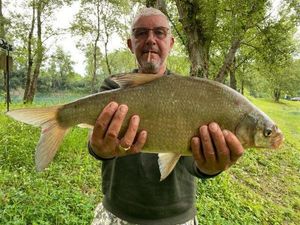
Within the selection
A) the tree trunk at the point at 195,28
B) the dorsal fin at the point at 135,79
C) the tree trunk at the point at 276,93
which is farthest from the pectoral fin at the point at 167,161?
the tree trunk at the point at 276,93

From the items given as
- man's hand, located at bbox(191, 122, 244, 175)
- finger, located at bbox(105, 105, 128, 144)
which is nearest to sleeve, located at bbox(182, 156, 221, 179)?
man's hand, located at bbox(191, 122, 244, 175)

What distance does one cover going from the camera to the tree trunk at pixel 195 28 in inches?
432

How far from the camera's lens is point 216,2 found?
11.6m

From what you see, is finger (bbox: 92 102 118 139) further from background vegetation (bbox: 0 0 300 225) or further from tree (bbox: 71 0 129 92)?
tree (bbox: 71 0 129 92)

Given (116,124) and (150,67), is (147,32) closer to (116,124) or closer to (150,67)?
(150,67)

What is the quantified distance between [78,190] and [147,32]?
327 centimetres

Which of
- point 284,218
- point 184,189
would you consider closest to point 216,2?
point 284,218

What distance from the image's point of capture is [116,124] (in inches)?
70.6

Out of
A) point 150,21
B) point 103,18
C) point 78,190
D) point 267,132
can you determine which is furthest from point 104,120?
point 103,18

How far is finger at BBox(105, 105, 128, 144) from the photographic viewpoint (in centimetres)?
176

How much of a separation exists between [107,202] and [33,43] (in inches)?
705

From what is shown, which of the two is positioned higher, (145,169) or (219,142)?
(219,142)

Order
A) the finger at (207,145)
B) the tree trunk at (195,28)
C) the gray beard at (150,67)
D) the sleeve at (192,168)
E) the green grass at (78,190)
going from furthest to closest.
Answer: the tree trunk at (195,28) → the green grass at (78,190) → the gray beard at (150,67) → the sleeve at (192,168) → the finger at (207,145)

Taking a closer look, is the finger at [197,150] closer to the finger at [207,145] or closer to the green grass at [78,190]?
the finger at [207,145]
